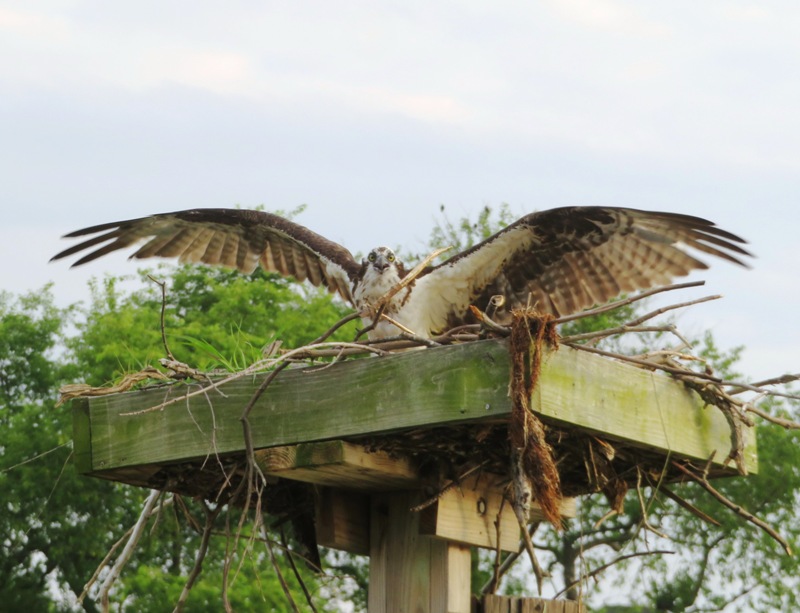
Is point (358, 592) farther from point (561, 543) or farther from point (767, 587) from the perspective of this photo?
point (767, 587)

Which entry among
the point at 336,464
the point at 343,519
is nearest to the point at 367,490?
the point at 343,519

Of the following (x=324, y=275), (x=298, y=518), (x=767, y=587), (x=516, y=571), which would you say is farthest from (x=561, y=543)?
(x=298, y=518)

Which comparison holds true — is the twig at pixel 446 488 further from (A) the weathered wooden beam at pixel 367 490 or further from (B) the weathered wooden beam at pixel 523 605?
(B) the weathered wooden beam at pixel 523 605

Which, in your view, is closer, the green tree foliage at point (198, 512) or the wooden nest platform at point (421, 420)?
the wooden nest platform at point (421, 420)

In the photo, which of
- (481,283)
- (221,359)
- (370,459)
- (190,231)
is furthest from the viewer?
(190,231)

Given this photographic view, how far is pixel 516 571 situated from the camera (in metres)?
20.7

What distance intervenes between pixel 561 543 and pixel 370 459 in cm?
1757

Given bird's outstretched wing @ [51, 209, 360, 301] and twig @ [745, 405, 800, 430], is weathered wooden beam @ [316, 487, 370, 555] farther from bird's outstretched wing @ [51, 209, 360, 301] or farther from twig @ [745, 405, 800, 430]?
bird's outstretched wing @ [51, 209, 360, 301]

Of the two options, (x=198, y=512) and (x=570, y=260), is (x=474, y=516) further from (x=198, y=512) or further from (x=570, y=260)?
(x=198, y=512)

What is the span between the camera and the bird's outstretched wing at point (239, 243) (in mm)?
6238

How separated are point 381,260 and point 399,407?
8.02 feet

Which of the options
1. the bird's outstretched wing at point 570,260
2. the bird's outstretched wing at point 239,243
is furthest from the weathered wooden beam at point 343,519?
the bird's outstretched wing at point 239,243

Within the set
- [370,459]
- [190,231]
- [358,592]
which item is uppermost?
[190,231]

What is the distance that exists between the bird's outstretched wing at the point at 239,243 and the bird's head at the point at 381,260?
0.68ft
